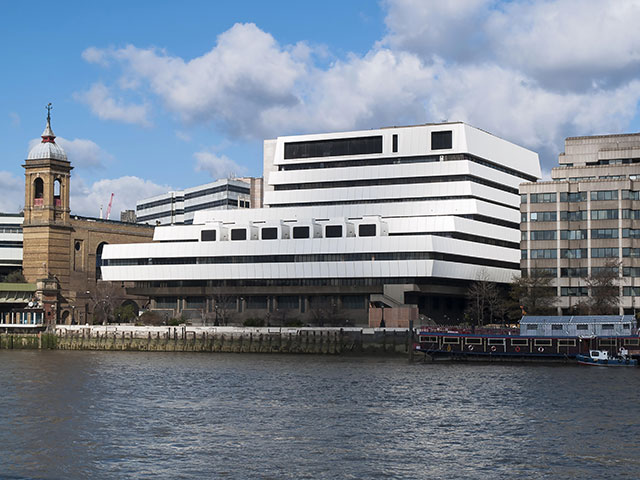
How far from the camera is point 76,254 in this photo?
17988 cm

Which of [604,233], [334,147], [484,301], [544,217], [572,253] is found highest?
[334,147]

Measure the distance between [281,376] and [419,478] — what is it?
46128 mm

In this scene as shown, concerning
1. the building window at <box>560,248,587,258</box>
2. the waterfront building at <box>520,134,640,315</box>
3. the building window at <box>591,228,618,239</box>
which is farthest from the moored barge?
the building window at <box>591,228,618,239</box>

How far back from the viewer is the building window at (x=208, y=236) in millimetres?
168500

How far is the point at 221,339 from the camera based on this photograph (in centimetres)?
13338

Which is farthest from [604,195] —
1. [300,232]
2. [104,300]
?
[104,300]

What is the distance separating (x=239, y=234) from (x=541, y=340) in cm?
6883

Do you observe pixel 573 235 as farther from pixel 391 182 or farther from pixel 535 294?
pixel 391 182


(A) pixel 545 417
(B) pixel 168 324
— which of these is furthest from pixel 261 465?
(B) pixel 168 324

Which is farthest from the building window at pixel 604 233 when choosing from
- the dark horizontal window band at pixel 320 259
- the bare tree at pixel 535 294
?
the dark horizontal window band at pixel 320 259

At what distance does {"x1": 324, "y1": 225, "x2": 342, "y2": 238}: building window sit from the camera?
160625 mm

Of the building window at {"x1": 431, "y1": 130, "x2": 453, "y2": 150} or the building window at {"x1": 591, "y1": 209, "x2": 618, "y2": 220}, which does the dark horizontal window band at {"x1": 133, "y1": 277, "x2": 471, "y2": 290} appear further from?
the building window at {"x1": 591, "y1": 209, "x2": 618, "y2": 220}

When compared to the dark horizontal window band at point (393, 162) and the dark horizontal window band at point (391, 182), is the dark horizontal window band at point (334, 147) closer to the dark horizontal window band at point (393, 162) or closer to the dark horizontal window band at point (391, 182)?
the dark horizontal window band at point (393, 162)

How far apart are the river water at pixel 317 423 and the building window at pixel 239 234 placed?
67550 mm
